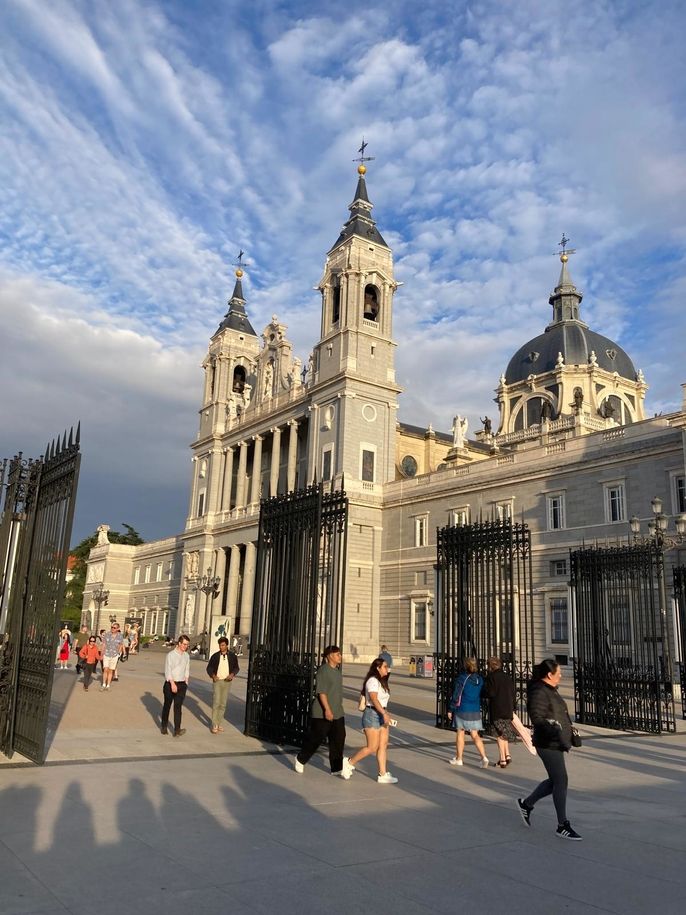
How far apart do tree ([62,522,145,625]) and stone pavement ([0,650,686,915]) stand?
3662 inches

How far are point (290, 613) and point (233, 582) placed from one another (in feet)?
154

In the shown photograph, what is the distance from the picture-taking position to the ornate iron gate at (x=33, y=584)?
9.61 m

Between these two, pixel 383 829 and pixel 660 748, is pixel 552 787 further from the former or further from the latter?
pixel 660 748

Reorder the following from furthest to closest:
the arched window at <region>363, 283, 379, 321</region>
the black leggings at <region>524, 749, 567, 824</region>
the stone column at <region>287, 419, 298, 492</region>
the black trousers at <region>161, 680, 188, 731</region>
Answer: the stone column at <region>287, 419, 298, 492</region>, the arched window at <region>363, 283, 379, 321</region>, the black trousers at <region>161, 680, 188, 731</region>, the black leggings at <region>524, 749, 567, 824</region>

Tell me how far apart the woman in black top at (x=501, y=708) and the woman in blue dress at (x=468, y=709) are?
0.18 metres

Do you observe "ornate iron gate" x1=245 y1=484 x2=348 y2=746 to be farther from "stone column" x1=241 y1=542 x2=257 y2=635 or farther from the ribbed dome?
the ribbed dome

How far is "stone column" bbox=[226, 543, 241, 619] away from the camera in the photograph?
57.7 metres

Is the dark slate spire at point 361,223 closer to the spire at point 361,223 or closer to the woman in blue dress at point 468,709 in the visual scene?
the spire at point 361,223

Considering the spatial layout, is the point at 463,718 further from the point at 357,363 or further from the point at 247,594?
the point at 247,594

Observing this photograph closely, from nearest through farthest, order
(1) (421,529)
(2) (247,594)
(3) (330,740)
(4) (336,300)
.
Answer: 1. (3) (330,740)
2. (1) (421,529)
3. (4) (336,300)
4. (2) (247,594)

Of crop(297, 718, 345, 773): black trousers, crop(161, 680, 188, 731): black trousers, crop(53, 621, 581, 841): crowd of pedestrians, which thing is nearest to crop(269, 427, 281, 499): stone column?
crop(161, 680, 188, 731): black trousers

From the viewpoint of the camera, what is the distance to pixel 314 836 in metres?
6.69

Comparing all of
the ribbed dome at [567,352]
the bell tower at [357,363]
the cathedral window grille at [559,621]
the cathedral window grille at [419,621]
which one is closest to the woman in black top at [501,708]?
the cathedral window grille at [559,621]

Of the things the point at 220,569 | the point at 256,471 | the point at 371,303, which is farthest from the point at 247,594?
the point at 371,303
